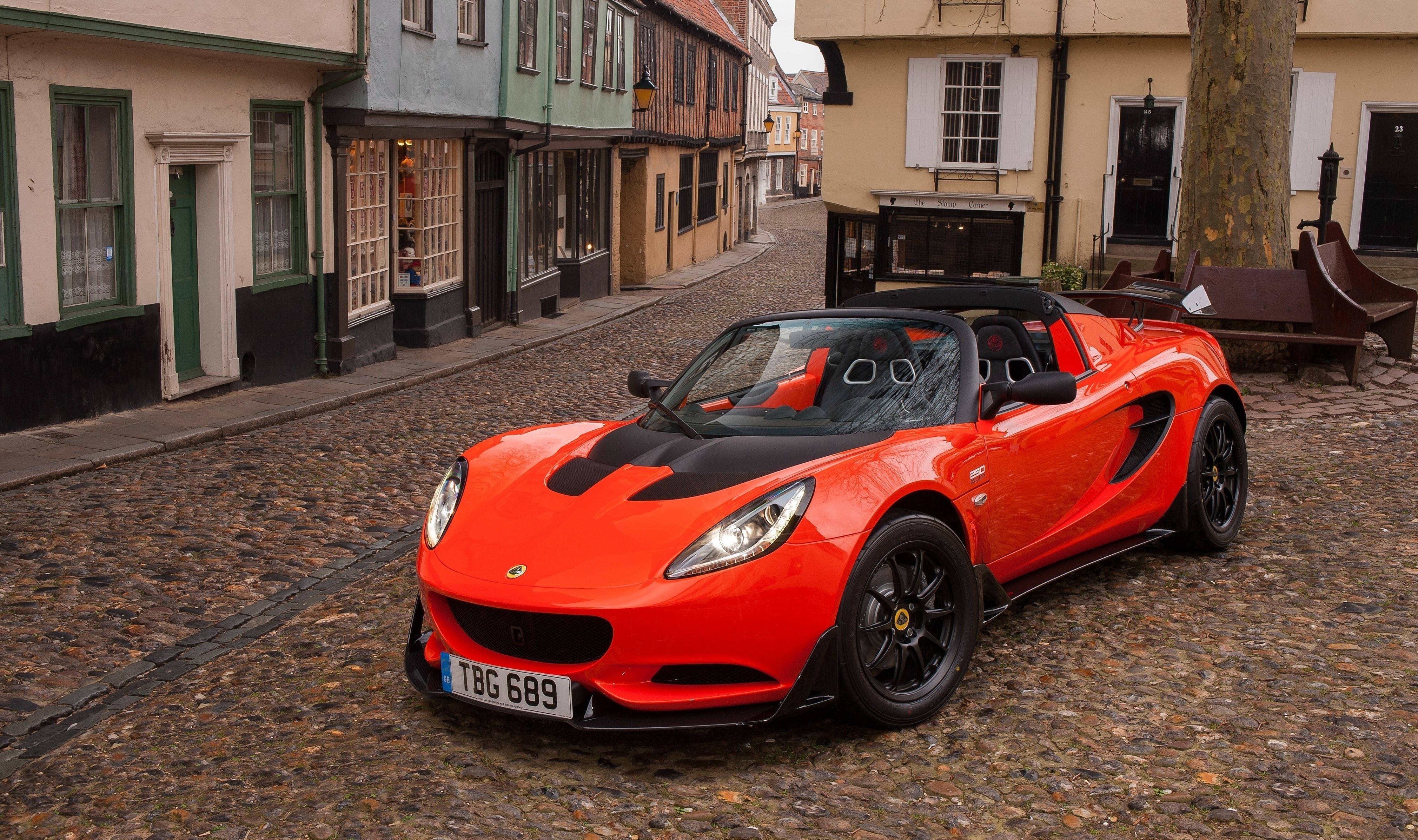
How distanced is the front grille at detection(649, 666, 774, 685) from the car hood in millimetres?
298

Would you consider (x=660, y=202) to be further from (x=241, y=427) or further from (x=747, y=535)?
(x=747, y=535)

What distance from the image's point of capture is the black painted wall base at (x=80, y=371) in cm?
1045

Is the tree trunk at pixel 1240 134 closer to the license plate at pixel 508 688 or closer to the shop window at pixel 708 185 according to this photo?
the license plate at pixel 508 688

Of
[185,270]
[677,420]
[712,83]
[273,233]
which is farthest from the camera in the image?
[712,83]

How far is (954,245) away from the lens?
79.2 ft

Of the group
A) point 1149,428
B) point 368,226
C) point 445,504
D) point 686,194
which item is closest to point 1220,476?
point 1149,428

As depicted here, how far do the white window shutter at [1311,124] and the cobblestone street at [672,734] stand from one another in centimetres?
1554

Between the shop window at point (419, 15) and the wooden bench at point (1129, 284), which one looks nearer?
the wooden bench at point (1129, 284)

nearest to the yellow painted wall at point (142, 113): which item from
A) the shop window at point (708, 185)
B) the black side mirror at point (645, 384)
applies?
the black side mirror at point (645, 384)

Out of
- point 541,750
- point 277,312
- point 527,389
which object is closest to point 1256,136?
point 527,389

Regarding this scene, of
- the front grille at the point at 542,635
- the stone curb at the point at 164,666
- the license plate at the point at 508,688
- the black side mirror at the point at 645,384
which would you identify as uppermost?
the black side mirror at the point at 645,384

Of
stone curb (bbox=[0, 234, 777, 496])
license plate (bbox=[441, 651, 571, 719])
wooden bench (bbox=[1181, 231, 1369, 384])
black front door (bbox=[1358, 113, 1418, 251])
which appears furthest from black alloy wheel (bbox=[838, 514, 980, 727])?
black front door (bbox=[1358, 113, 1418, 251])

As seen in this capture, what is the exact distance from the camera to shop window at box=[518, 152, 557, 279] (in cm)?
2286

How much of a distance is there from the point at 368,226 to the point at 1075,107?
12548 mm
